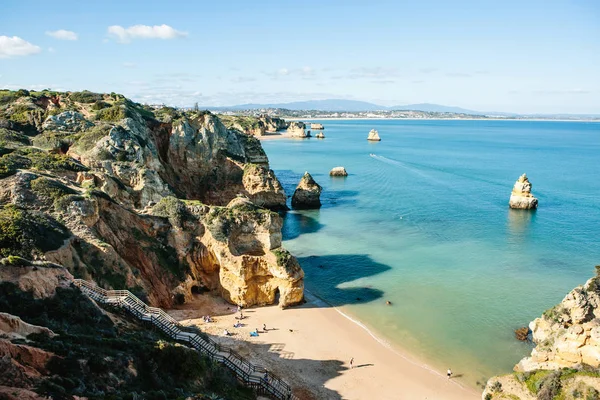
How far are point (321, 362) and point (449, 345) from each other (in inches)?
335

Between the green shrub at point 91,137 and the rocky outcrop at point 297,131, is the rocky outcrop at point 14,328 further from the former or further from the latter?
the rocky outcrop at point 297,131

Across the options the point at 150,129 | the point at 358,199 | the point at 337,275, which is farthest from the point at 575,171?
the point at 150,129

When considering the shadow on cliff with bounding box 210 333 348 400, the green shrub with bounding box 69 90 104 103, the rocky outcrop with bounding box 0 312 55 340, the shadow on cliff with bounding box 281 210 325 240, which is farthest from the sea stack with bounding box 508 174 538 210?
the rocky outcrop with bounding box 0 312 55 340

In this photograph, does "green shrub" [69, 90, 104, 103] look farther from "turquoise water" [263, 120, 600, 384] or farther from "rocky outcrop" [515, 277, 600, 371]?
"rocky outcrop" [515, 277, 600, 371]

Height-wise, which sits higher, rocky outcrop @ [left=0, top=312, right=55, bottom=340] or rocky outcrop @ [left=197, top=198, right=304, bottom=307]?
rocky outcrop @ [left=0, top=312, right=55, bottom=340]

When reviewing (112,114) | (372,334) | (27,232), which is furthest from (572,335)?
(112,114)

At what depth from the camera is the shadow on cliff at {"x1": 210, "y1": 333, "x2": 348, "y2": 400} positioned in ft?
75.1

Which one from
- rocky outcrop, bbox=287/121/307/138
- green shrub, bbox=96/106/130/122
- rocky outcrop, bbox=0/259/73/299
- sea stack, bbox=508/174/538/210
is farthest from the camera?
rocky outcrop, bbox=287/121/307/138

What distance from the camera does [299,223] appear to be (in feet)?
181

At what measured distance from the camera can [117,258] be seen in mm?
25016

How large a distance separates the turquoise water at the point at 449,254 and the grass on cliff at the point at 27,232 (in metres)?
19.3

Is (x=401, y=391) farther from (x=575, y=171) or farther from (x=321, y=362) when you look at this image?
(x=575, y=171)

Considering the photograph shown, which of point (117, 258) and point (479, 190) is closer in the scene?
point (117, 258)

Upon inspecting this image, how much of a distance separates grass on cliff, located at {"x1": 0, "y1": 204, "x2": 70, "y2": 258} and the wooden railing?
3245mm
